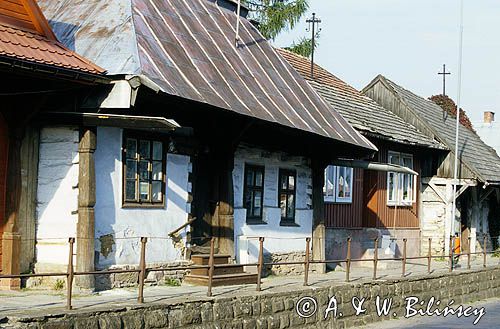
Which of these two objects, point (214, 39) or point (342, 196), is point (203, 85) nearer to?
point (214, 39)

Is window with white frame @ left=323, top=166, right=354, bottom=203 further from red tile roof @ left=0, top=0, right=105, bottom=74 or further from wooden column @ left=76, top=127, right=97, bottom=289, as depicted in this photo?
red tile roof @ left=0, top=0, right=105, bottom=74

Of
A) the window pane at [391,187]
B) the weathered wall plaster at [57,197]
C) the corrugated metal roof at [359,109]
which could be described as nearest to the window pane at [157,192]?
the weathered wall plaster at [57,197]

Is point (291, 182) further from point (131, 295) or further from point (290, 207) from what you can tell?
point (131, 295)

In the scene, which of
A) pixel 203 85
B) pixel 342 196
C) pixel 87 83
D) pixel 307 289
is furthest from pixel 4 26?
pixel 342 196

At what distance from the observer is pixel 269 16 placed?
1441 inches

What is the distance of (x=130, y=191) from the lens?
1479 cm

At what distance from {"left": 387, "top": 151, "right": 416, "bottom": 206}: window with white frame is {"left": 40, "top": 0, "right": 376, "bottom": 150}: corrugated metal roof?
8038mm

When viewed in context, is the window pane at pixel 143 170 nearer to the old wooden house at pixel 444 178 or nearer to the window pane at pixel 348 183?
the window pane at pixel 348 183

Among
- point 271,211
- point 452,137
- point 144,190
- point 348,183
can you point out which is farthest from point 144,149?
point 452,137

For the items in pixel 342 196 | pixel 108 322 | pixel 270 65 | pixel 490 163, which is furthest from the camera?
pixel 490 163

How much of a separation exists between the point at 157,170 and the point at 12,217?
9.42ft

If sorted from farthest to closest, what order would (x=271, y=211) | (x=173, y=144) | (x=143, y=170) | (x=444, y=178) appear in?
(x=444, y=178) < (x=271, y=211) < (x=173, y=144) < (x=143, y=170)

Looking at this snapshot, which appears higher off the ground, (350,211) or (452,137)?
(452,137)

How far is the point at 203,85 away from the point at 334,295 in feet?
15.9
